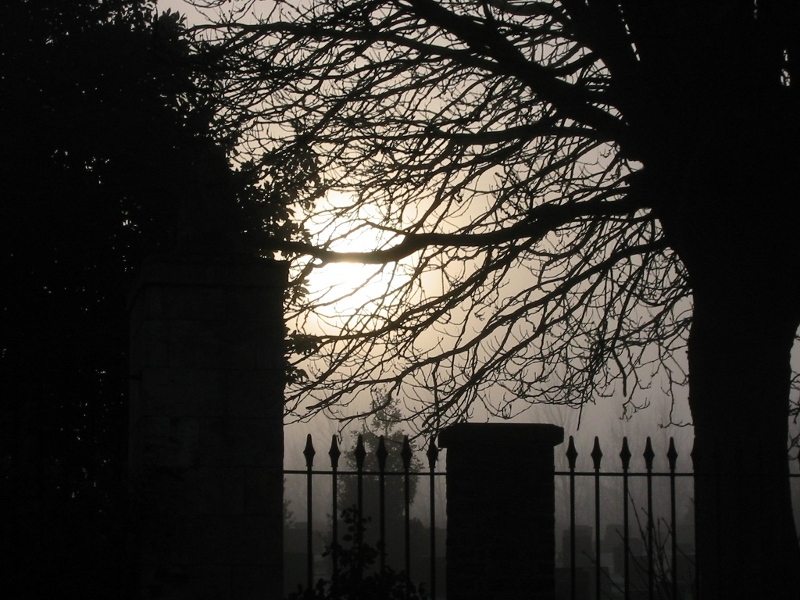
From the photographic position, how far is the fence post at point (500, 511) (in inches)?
233

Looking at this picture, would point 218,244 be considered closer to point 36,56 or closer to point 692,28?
point 692,28

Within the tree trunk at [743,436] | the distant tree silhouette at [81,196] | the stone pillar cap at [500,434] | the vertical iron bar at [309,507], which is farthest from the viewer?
the distant tree silhouette at [81,196]

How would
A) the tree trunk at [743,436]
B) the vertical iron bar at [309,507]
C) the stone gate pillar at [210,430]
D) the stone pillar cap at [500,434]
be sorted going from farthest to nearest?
the tree trunk at [743,436]
the stone pillar cap at [500,434]
the vertical iron bar at [309,507]
the stone gate pillar at [210,430]

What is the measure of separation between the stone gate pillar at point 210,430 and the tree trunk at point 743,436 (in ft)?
11.5

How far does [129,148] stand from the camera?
33.9ft

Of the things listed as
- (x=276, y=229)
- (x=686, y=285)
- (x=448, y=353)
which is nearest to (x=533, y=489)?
(x=448, y=353)

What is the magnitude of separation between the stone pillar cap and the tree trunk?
1.63 m

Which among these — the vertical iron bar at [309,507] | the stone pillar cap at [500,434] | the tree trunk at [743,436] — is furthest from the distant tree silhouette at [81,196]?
the tree trunk at [743,436]

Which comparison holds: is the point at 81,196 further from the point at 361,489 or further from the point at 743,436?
the point at 743,436

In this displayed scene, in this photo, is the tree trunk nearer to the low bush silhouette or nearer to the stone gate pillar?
the low bush silhouette

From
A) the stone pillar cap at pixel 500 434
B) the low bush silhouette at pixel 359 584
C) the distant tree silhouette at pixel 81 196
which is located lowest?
the low bush silhouette at pixel 359 584

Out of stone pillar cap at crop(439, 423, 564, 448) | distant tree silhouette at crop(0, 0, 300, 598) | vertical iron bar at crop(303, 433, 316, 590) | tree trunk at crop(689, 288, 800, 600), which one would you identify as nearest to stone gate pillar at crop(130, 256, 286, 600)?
vertical iron bar at crop(303, 433, 316, 590)

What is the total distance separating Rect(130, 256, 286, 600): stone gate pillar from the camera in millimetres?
4871

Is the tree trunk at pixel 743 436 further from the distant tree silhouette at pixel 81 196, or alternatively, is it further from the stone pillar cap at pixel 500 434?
the distant tree silhouette at pixel 81 196
